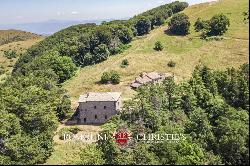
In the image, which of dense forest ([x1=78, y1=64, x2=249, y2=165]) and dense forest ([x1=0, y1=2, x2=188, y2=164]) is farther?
dense forest ([x1=0, y1=2, x2=188, y2=164])

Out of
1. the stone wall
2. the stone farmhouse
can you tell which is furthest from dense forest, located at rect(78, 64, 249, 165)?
the stone farmhouse

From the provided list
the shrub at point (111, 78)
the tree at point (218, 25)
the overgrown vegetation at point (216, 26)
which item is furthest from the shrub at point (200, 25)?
the shrub at point (111, 78)

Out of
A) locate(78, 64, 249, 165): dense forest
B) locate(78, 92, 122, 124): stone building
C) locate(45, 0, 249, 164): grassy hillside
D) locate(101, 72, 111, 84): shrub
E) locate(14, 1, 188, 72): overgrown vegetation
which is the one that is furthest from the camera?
locate(14, 1, 188, 72): overgrown vegetation

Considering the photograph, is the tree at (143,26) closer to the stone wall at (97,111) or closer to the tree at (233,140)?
the stone wall at (97,111)

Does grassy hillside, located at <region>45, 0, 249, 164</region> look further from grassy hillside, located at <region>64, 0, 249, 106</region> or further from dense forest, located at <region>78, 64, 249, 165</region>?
dense forest, located at <region>78, 64, 249, 165</region>

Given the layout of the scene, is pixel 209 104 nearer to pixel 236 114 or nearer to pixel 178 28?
pixel 236 114

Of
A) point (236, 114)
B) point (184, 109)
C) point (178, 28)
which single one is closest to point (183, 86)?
point (184, 109)
